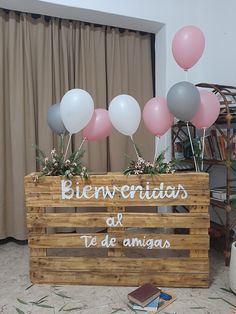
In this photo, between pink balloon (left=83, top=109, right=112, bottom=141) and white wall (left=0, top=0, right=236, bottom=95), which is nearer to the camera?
pink balloon (left=83, top=109, right=112, bottom=141)

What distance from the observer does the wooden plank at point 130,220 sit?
1.69 m

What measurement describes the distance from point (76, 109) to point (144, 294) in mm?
1182

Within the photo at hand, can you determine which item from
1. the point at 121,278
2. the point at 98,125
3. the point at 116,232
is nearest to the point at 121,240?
the point at 116,232

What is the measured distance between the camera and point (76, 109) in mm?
1646

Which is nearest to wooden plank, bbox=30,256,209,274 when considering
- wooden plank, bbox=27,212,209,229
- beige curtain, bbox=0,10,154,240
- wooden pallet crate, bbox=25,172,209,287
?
wooden pallet crate, bbox=25,172,209,287

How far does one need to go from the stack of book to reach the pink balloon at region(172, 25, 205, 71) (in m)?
1.47

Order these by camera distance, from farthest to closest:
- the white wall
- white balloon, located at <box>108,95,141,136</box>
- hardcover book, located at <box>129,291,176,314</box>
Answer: the white wall
white balloon, located at <box>108,95,141,136</box>
hardcover book, located at <box>129,291,176,314</box>

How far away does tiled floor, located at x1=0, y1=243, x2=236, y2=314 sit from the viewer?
150cm

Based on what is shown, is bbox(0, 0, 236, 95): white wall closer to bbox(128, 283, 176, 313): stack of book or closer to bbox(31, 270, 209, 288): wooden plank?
bbox(31, 270, 209, 288): wooden plank

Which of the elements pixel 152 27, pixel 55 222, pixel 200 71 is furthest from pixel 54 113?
pixel 200 71

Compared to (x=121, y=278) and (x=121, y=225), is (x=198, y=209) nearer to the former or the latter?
(x=121, y=225)

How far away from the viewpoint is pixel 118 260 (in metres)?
1.74

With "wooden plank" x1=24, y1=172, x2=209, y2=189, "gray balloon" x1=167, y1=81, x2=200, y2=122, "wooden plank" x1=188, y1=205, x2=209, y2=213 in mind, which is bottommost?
"wooden plank" x1=188, y1=205, x2=209, y2=213

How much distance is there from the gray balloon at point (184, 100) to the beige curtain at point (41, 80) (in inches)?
42.0
